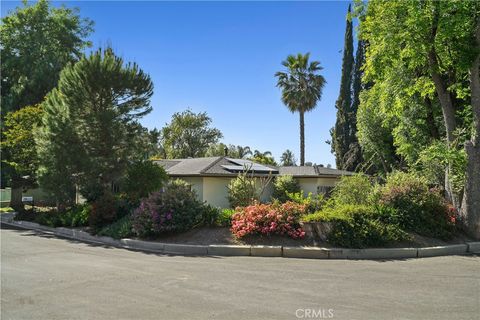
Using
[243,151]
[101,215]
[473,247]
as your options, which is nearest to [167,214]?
[101,215]

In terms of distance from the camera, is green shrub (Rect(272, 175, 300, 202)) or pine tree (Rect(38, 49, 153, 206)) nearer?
pine tree (Rect(38, 49, 153, 206))

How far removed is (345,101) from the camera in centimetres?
3800

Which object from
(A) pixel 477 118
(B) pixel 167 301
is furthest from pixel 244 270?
(A) pixel 477 118

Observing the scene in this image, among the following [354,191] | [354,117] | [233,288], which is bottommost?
[233,288]

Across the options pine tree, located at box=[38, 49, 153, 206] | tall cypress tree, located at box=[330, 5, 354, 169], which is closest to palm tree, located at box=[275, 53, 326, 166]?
tall cypress tree, located at box=[330, 5, 354, 169]

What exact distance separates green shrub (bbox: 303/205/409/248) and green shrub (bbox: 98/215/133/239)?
602cm

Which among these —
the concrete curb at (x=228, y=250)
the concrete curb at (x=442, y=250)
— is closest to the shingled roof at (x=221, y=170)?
the concrete curb at (x=228, y=250)

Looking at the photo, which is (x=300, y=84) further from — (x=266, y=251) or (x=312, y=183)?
(x=266, y=251)

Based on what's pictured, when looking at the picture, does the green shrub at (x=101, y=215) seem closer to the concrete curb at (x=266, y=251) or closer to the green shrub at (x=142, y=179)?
the green shrub at (x=142, y=179)

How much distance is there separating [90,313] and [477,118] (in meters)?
12.4

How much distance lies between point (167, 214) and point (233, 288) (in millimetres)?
6066

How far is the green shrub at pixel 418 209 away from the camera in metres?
11.8

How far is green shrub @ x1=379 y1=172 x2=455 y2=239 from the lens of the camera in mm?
11805

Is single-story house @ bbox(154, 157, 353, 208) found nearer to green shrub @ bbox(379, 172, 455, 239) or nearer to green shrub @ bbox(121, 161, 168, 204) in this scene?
green shrub @ bbox(121, 161, 168, 204)
